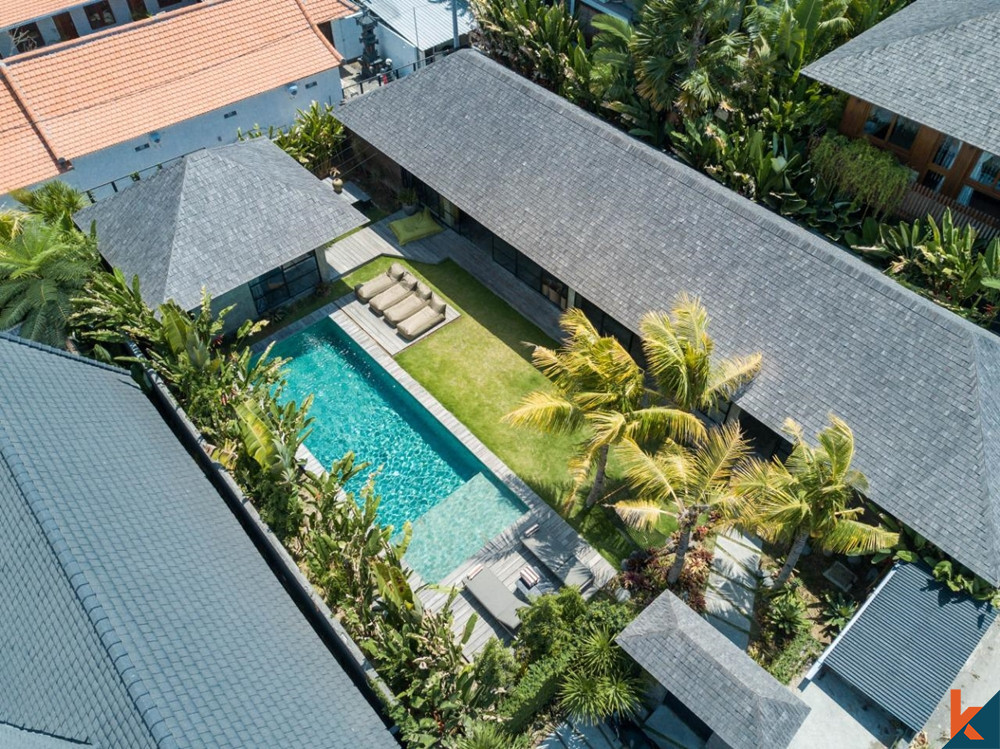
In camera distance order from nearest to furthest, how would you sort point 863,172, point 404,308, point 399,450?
point 399,450 < point 863,172 < point 404,308

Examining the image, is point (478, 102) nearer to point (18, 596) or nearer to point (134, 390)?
point (134, 390)

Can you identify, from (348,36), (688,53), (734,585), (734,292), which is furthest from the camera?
(348,36)

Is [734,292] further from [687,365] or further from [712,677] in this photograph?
[712,677]

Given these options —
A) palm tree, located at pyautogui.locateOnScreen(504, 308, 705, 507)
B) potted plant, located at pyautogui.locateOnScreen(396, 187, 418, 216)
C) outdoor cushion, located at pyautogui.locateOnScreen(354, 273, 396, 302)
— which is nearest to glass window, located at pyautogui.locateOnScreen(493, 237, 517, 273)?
outdoor cushion, located at pyautogui.locateOnScreen(354, 273, 396, 302)

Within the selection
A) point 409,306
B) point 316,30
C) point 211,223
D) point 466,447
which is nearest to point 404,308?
point 409,306

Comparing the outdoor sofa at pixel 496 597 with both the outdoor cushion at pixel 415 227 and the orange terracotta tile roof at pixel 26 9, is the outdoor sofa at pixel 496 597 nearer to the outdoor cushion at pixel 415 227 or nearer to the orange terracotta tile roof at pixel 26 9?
the outdoor cushion at pixel 415 227

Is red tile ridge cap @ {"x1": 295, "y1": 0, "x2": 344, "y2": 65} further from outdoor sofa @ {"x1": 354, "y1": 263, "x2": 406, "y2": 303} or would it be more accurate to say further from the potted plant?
outdoor sofa @ {"x1": 354, "y1": 263, "x2": 406, "y2": 303}

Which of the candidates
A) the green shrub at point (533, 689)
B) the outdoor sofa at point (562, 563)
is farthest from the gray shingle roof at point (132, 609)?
the outdoor sofa at point (562, 563)
